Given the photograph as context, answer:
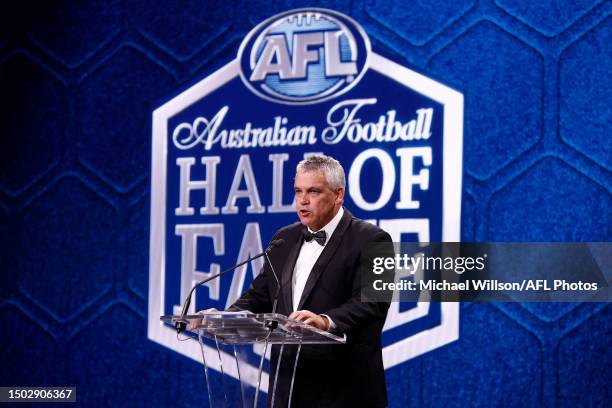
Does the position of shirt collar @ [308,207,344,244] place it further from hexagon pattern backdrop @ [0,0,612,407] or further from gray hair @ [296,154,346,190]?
hexagon pattern backdrop @ [0,0,612,407]

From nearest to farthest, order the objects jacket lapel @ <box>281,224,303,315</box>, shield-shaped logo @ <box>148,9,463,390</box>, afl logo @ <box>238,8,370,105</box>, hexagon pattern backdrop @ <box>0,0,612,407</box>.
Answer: jacket lapel @ <box>281,224,303,315</box>
hexagon pattern backdrop @ <box>0,0,612,407</box>
shield-shaped logo @ <box>148,9,463,390</box>
afl logo @ <box>238,8,370,105</box>

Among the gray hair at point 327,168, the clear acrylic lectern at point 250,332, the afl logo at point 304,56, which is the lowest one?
→ the clear acrylic lectern at point 250,332

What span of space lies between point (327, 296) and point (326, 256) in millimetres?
122

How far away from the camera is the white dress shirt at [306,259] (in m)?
3.03

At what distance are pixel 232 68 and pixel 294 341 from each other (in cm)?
213

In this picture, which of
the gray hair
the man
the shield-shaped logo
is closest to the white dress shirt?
the man

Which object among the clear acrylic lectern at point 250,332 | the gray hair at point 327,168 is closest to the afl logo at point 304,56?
the gray hair at point 327,168

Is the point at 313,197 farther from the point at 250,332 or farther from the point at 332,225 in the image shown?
the point at 250,332

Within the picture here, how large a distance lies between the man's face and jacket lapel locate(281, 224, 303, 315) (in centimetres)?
7

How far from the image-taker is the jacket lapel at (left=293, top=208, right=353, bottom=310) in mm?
2963

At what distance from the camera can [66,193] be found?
477 centimetres

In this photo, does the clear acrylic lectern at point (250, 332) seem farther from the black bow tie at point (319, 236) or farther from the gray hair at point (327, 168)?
the gray hair at point (327, 168)

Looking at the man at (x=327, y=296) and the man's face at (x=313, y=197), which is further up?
the man's face at (x=313, y=197)

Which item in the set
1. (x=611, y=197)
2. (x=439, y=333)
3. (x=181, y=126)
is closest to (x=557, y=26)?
(x=611, y=197)
